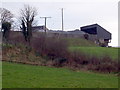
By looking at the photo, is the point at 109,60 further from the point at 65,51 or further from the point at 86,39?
the point at 86,39

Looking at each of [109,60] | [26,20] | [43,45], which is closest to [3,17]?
[26,20]

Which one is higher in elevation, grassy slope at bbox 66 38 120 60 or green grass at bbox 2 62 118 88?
grassy slope at bbox 66 38 120 60

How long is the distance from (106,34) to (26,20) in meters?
42.6

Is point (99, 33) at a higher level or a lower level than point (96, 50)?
higher

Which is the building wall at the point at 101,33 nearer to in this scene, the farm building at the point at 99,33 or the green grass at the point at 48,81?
the farm building at the point at 99,33

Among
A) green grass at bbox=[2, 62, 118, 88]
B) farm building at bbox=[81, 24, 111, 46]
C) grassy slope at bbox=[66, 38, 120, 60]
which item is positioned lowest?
green grass at bbox=[2, 62, 118, 88]

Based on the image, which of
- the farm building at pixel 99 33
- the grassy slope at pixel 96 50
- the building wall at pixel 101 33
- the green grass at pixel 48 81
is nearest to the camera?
the green grass at pixel 48 81

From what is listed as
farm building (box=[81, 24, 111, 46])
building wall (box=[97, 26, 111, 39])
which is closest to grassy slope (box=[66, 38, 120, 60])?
farm building (box=[81, 24, 111, 46])

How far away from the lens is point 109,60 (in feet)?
109

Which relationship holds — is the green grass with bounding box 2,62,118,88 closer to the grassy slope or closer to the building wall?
the grassy slope

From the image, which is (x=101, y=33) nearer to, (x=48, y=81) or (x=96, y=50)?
(x=96, y=50)

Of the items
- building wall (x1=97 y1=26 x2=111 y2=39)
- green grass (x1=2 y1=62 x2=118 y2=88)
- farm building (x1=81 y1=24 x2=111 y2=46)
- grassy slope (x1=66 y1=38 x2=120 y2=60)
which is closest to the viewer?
green grass (x1=2 y1=62 x2=118 y2=88)

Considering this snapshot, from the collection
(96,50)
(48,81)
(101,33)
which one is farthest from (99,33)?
(48,81)

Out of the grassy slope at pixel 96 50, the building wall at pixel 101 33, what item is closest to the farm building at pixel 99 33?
the building wall at pixel 101 33
